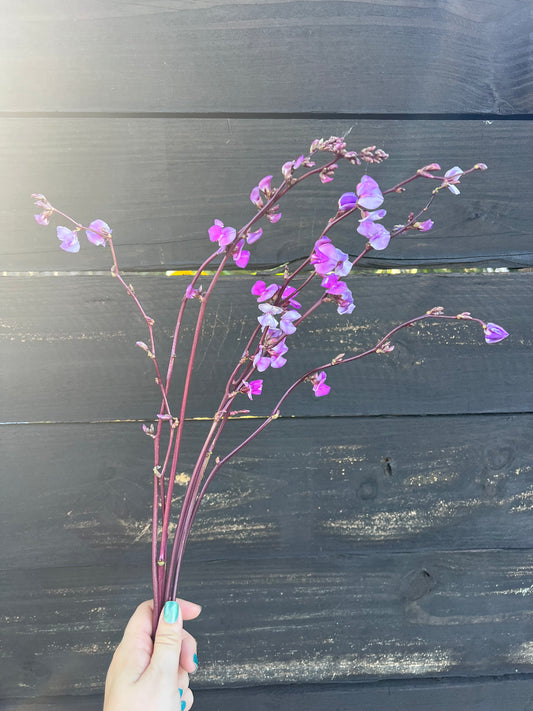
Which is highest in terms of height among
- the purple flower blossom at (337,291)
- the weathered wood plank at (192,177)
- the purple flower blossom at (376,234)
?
the weathered wood plank at (192,177)

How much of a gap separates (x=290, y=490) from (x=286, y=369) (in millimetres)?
187

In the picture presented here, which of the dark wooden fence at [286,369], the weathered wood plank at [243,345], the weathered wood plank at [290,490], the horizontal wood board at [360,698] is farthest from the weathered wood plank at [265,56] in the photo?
the horizontal wood board at [360,698]

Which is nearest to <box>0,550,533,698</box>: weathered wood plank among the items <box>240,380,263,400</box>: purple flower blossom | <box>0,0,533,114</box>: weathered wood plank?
<box>240,380,263,400</box>: purple flower blossom

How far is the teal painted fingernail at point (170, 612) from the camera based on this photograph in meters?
0.54

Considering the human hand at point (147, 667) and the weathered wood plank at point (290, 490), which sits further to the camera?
the weathered wood plank at point (290, 490)

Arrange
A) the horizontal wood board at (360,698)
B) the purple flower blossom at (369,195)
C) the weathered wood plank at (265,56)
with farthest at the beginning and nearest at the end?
the horizontal wood board at (360,698), the weathered wood plank at (265,56), the purple flower blossom at (369,195)

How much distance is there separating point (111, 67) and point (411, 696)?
1064mm

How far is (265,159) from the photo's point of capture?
2.37ft

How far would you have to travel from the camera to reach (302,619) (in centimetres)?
81

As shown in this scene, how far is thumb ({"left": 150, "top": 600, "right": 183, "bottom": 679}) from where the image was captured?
1.75ft

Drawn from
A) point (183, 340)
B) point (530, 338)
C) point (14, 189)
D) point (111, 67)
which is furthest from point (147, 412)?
point (530, 338)

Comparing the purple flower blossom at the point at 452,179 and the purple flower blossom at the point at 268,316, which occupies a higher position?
the purple flower blossom at the point at 452,179

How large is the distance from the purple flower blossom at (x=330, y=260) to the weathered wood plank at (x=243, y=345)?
0.26m

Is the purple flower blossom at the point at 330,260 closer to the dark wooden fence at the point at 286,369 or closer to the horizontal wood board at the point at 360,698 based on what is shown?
the dark wooden fence at the point at 286,369
